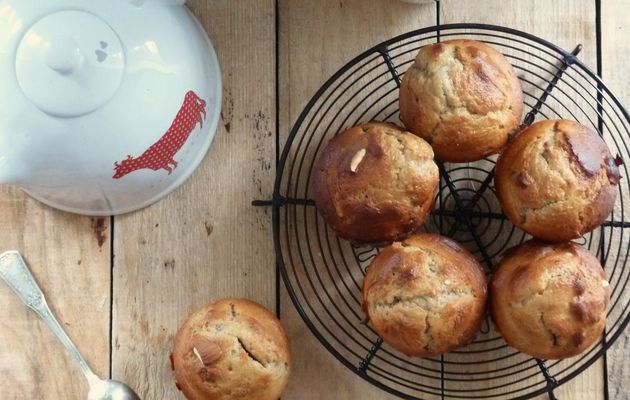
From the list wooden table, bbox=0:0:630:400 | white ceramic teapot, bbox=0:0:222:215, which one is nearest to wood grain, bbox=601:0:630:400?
wooden table, bbox=0:0:630:400

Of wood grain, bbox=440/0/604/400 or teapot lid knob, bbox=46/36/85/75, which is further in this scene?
wood grain, bbox=440/0/604/400

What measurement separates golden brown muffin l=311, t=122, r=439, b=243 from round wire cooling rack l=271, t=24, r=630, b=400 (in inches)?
6.6

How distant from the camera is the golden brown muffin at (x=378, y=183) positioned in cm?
106

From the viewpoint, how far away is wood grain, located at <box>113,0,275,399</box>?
52.1 inches

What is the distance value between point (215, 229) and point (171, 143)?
0.24 metres

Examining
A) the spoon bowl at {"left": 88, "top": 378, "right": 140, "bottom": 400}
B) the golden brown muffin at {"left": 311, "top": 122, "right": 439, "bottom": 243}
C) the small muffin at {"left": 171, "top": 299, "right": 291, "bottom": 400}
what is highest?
the golden brown muffin at {"left": 311, "top": 122, "right": 439, "bottom": 243}

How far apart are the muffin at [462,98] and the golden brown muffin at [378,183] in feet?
0.16

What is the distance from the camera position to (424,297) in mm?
1044

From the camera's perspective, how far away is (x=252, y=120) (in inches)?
52.7

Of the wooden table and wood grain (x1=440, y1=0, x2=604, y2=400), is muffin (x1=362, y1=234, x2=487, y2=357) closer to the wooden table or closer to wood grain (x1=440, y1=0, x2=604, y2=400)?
the wooden table

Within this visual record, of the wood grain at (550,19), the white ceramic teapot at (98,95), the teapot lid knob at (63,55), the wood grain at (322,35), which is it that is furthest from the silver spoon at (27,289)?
the wood grain at (550,19)

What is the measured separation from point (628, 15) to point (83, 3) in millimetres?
1016

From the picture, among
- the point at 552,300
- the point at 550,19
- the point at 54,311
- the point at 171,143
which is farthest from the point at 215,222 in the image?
the point at 550,19

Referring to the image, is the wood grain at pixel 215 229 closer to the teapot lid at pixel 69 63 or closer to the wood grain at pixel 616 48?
the teapot lid at pixel 69 63
